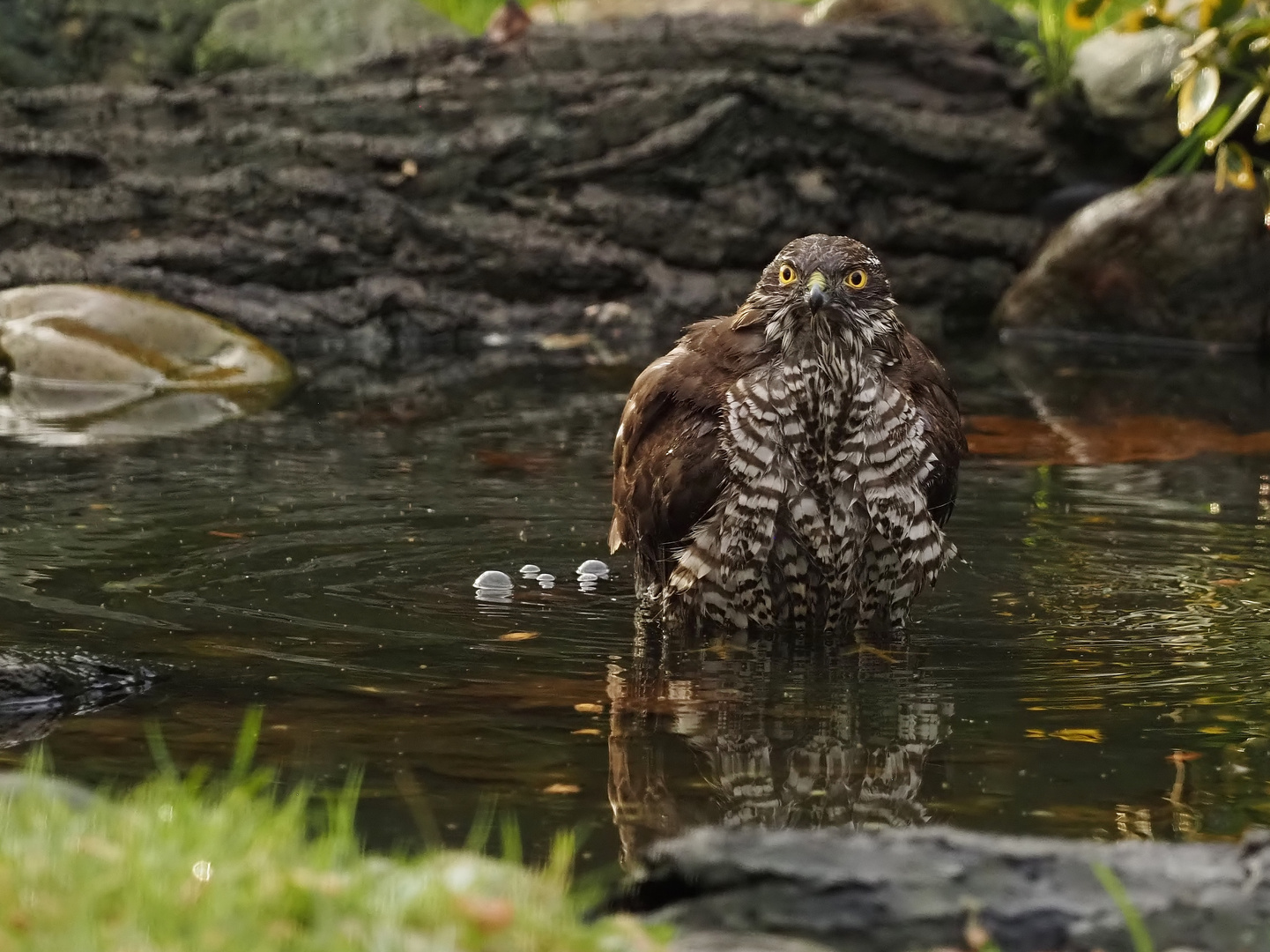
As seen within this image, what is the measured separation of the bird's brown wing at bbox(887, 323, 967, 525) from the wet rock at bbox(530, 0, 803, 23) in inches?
357

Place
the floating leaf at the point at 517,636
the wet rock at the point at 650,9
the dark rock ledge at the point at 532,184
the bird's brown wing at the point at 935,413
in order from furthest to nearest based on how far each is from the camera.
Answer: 1. the wet rock at the point at 650,9
2. the dark rock ledge at the point at 532,184
3. the bird's brown wing at the point at 935,413
4. the floating leaf at the point at 517,636

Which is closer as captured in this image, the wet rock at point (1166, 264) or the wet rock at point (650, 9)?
the wet rock at point (1166, 264)

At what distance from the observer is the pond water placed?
4.31 meters

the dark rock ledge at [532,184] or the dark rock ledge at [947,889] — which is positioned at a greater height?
the dark rock ledge at [532,184]

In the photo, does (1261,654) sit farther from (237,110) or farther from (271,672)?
(237,110)

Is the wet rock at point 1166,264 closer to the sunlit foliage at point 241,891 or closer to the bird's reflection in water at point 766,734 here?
the bird's reflection in water at point 766,734

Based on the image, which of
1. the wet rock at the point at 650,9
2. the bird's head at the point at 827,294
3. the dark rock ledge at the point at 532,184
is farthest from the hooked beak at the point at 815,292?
the wet rock at the point at 650,9

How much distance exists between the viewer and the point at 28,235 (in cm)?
1290

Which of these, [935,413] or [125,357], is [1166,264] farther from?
[935,413]

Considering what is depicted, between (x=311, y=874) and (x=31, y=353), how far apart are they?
878cm

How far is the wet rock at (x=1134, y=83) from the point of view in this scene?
13992mm

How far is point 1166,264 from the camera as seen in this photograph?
44.9ft

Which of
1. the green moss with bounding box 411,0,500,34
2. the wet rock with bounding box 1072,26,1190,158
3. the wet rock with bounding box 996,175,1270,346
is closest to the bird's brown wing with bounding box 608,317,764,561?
the wet rock with bounding box 996,175,1270,346

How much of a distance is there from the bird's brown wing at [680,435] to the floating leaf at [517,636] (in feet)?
1.71
